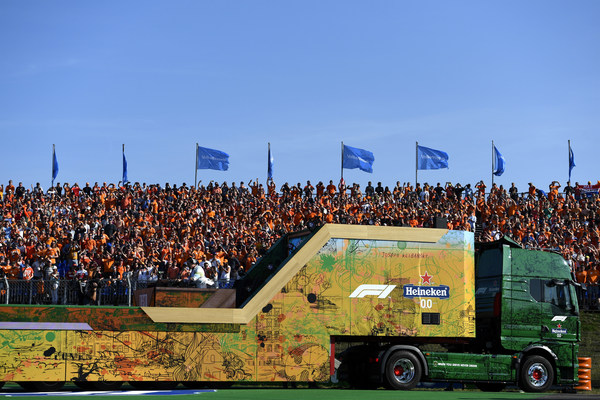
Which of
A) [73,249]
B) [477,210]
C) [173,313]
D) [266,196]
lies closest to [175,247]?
[73,249]

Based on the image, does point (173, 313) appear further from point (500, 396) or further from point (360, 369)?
point (500, 396)

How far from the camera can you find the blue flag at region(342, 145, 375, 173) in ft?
150

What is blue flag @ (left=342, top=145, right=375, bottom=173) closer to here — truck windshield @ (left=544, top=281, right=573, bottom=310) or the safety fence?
the safety fence

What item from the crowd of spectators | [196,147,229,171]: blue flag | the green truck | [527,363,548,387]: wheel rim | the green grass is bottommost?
the green grass

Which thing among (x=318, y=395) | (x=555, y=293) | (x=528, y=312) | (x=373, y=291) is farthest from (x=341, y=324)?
(x=555, y=293)

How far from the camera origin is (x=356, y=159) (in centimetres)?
4588

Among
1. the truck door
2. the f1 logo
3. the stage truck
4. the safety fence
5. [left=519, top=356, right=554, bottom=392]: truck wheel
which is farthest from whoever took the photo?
the safety fence

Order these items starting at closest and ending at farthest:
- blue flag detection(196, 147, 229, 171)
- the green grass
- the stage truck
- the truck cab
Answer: the green grass, the stage truck, the truck cab, blue flag detection(196, 147, 229, 171)

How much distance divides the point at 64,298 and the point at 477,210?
19.2m

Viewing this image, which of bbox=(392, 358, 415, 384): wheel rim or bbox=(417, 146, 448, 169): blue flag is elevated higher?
bbox=(417, 146, 448, 169): blue flag

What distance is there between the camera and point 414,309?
1725 centimetres

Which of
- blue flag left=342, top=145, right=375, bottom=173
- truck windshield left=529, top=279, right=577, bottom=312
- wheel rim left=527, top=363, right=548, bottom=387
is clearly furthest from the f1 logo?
blue flag left=342, top=145, right=375, bottom=173

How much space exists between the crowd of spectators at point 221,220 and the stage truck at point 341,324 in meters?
10.7

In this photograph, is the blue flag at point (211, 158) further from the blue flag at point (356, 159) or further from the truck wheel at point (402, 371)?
the truck wheel at point (402, 371)
